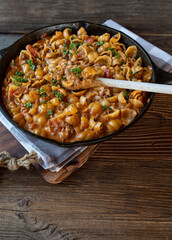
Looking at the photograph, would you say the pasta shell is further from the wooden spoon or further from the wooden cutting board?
the wooden cutting board

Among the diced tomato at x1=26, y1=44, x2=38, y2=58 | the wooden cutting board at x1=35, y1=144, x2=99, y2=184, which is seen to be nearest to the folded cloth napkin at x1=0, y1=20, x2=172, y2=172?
the wooden cutting board at x1=35, y1=144, x2=99, y2=184

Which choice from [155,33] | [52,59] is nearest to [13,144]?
Result: [52,59]

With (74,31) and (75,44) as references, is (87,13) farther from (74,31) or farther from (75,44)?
(75,44)

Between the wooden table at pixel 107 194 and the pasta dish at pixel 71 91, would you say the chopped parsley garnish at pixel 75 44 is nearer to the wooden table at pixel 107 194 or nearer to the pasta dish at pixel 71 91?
the pasta dish at pixel 71 91

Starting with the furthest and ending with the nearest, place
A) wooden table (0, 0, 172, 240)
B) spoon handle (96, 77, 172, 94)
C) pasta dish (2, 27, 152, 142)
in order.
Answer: pasta dish (2, 27, 152, 142) → spoon handle (96, 77, 172, 94) → wooden table (0, 0, 172, 240)

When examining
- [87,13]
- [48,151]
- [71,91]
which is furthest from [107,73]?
[87,13]

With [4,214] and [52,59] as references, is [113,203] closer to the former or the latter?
[4,214]
